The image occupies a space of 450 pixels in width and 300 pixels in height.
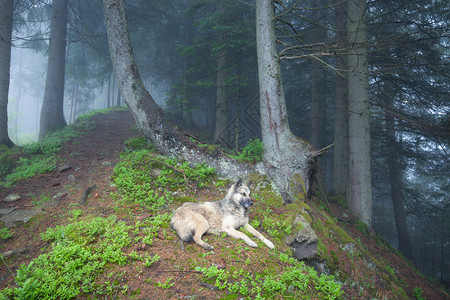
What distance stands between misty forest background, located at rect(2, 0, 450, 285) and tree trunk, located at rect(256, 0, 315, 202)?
21.9 inches

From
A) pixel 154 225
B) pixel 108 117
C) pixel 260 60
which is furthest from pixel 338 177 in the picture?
pixel 108 117

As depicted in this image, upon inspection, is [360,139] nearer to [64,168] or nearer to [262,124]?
[262,124]

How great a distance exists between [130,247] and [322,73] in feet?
58.7

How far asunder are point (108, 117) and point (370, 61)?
18.5m

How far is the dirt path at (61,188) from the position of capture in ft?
13.7

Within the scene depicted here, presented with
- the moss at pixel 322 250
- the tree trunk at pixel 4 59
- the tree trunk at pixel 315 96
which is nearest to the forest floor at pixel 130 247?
the moss at pixel 322 250

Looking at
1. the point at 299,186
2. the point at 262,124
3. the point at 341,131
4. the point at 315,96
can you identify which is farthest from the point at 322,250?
the point at 315,96

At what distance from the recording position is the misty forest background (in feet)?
29.7

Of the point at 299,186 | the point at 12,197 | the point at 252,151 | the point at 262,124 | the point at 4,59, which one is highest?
the point at 4,59

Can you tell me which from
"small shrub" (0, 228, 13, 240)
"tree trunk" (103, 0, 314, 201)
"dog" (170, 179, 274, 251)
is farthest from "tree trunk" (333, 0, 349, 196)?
"small shrub" (0, 228, 13, 240)

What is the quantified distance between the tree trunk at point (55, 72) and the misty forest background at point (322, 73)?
811 mm

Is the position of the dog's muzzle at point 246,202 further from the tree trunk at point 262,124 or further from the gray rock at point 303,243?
the tree trunk at point 262,124

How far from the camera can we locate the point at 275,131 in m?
6.80

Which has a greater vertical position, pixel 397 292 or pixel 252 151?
pixel 252 151
